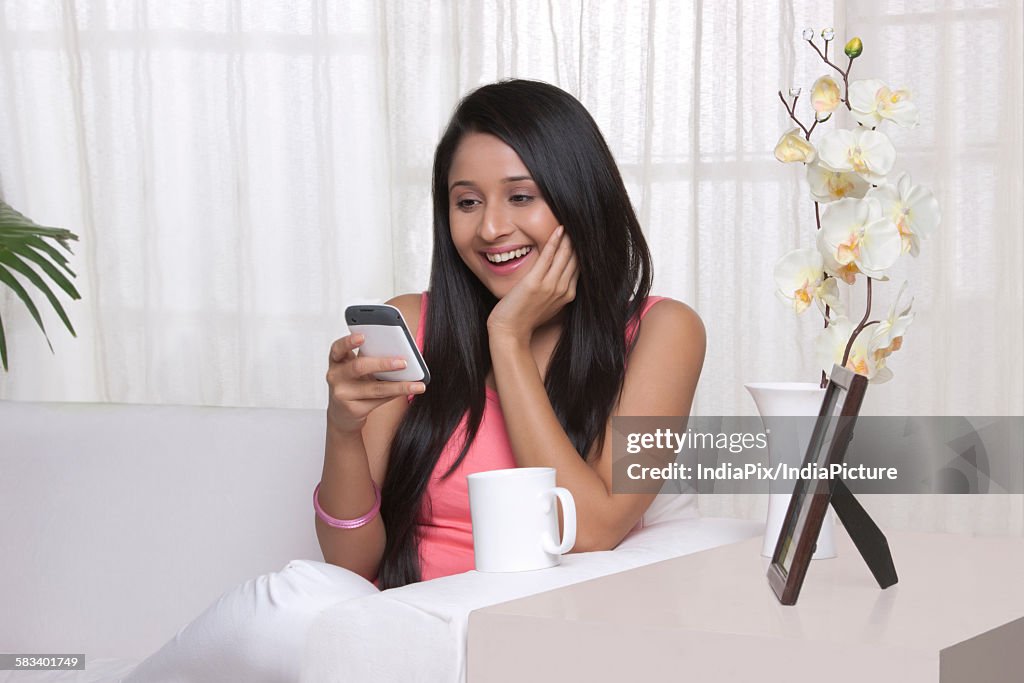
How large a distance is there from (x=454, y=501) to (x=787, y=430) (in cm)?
55

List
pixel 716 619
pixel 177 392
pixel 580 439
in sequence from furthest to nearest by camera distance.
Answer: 1. pixel 177 392
2. pixel 580 439
3. pixel 716 619

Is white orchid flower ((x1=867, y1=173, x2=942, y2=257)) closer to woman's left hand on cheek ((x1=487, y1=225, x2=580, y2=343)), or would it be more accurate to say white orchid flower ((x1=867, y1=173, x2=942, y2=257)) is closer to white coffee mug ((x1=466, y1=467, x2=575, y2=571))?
white coffee mug ((x1=466, y1=467, x2=575, y2=571))

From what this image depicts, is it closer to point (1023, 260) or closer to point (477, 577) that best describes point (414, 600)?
point (477, 577)

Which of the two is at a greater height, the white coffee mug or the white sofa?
the white coffee mug

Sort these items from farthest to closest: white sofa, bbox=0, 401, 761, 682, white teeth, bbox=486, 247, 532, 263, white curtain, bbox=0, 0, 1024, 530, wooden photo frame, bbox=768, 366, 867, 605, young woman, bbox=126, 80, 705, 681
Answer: white curtain, bbox=0, 0, 1024, 530 < white sofa, bbox=0, 401, 761, 682 < white teeth, bbox=486, 247, 532, 263 < young woman, bbox=126, 80, 705, 681 < wooden photo frame, bbox=768, 366, 867, 605

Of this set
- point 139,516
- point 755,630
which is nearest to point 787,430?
point 755,630

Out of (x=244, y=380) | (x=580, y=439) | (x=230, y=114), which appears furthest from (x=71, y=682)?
(x=230, y=114)

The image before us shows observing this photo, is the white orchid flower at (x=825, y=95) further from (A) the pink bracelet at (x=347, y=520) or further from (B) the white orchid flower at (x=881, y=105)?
(A) the pink bracelet at (x=347, y=520)

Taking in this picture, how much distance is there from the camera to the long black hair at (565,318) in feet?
5.01

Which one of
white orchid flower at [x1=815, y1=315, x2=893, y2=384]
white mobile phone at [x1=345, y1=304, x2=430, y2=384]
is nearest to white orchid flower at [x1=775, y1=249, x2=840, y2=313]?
white orchid flower at [x1=815, y1=315, x2=893, y2=384]

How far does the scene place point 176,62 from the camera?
9.17 ft

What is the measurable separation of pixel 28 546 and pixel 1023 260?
1.85 meters

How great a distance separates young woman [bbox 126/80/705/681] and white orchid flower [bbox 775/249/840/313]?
0.41m

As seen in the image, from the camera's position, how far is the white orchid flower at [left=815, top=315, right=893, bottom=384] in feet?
→ 3.32
